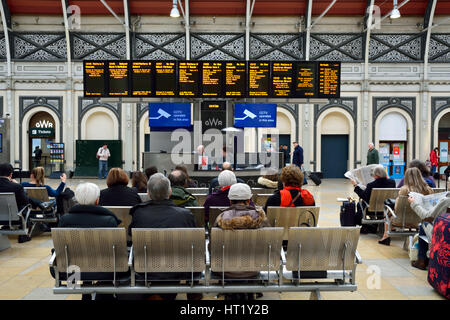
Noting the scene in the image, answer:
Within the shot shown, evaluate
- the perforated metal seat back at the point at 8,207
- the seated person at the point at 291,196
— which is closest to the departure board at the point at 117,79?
the perforated metal seat back at the point at 8,207

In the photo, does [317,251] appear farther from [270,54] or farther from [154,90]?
[270,54]

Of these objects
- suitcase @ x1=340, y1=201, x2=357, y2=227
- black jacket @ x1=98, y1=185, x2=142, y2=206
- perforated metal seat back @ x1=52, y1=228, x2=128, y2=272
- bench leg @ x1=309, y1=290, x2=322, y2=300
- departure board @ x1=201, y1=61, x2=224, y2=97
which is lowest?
bench leg @ x1=309, y1=290, x2=322, y2=300

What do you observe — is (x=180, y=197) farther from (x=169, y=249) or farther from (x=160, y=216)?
(x=169, y=249)

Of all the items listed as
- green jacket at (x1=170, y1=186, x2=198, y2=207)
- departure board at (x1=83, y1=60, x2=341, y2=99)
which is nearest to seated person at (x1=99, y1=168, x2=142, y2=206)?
green jacket at (x1=170, y1=186, x2=198, y2=207)

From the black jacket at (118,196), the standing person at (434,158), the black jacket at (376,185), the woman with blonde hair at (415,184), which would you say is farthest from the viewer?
the standing person at (434,158)

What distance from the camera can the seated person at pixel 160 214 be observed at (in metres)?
3.45

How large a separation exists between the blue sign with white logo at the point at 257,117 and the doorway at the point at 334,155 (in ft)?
13.5

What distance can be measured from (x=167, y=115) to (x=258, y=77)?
A: 22.0ft

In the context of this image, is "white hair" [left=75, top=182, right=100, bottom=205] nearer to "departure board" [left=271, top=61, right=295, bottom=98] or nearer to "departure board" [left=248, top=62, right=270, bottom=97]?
"departure board" [left=248, top=62, right=270, bottom=97]

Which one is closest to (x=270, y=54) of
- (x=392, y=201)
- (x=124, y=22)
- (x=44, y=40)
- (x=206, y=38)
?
(x=206, y=38)

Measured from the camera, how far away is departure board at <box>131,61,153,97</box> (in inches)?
465

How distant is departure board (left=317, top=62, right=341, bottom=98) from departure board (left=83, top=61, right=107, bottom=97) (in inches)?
259

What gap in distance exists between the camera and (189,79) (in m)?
11.9

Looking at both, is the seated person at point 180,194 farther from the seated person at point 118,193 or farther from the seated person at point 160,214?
the seated person at point 160,214
